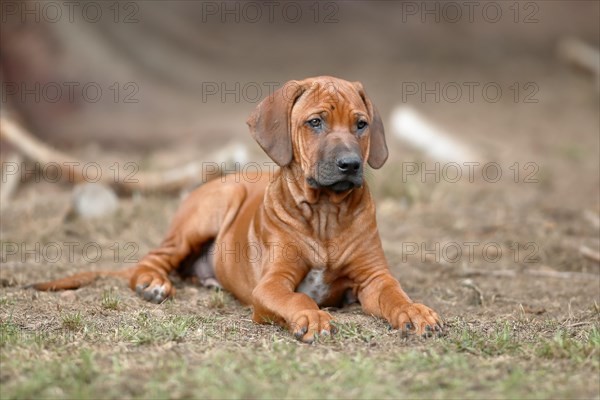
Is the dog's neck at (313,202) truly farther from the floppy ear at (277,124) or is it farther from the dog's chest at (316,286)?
the dog's chest at (316,286)

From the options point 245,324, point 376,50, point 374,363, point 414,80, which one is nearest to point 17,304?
point 245,324

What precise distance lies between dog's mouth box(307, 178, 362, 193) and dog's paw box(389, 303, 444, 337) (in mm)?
880

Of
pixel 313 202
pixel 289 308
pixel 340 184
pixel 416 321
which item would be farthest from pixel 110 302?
pixel 416 321

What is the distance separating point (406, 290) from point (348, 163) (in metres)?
1.99

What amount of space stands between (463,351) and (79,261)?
14.9 feet

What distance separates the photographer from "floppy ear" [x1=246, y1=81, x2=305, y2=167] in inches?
246

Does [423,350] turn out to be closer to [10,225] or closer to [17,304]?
[17,304]

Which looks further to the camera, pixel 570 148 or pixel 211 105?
pixel 211 105

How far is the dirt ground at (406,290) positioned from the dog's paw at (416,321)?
0.09 meters

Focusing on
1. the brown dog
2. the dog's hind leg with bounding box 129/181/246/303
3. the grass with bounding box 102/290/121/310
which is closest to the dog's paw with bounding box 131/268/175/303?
the brown dog

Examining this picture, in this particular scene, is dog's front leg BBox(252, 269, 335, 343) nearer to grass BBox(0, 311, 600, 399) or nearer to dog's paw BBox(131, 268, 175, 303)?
grass BBox(0, 311, 600, 399)

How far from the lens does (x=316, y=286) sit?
6488mm

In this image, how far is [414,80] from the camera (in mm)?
16500

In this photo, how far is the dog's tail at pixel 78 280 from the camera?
278 inches
